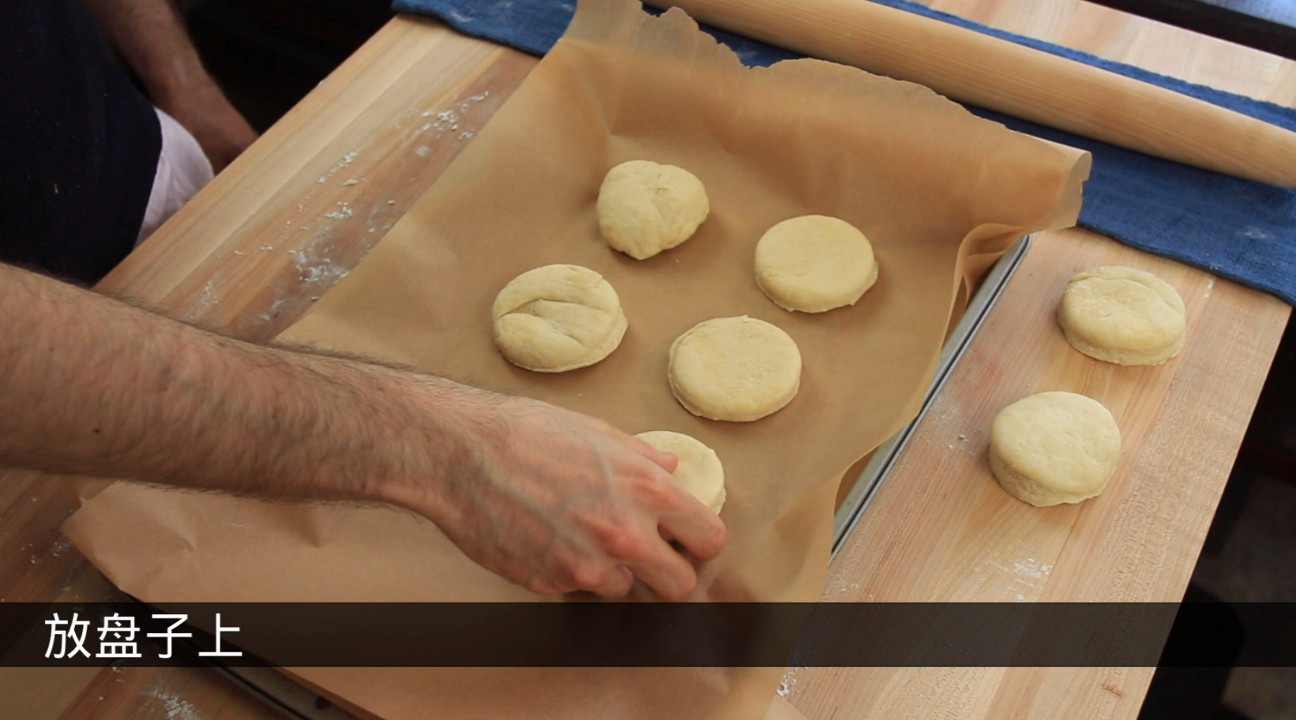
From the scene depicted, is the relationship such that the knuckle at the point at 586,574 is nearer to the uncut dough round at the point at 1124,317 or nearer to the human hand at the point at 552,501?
the human hand at the point at 552,501

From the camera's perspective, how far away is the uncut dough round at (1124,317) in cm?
162

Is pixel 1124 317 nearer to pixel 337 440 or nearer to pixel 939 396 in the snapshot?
pixel 939 396

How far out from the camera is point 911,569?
1.40 meters

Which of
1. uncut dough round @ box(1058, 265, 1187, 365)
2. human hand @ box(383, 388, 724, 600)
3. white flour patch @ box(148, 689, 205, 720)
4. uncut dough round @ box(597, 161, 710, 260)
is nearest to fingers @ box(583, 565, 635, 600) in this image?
human hand @ box(383, 388, 724, 600)

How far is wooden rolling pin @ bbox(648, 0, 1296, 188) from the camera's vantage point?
1.85 m

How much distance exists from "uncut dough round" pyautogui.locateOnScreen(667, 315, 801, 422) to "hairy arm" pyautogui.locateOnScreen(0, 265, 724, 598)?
0.29 metres

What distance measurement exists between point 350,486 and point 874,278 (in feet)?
3.36

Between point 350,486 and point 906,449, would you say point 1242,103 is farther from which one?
point 350,486

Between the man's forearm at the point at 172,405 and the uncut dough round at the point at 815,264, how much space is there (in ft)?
2.59

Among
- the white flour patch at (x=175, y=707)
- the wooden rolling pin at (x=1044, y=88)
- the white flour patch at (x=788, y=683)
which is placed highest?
the wooden rolling pin at (x=1044, y=88)

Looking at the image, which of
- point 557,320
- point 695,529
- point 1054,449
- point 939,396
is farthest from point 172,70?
point 1054,449
